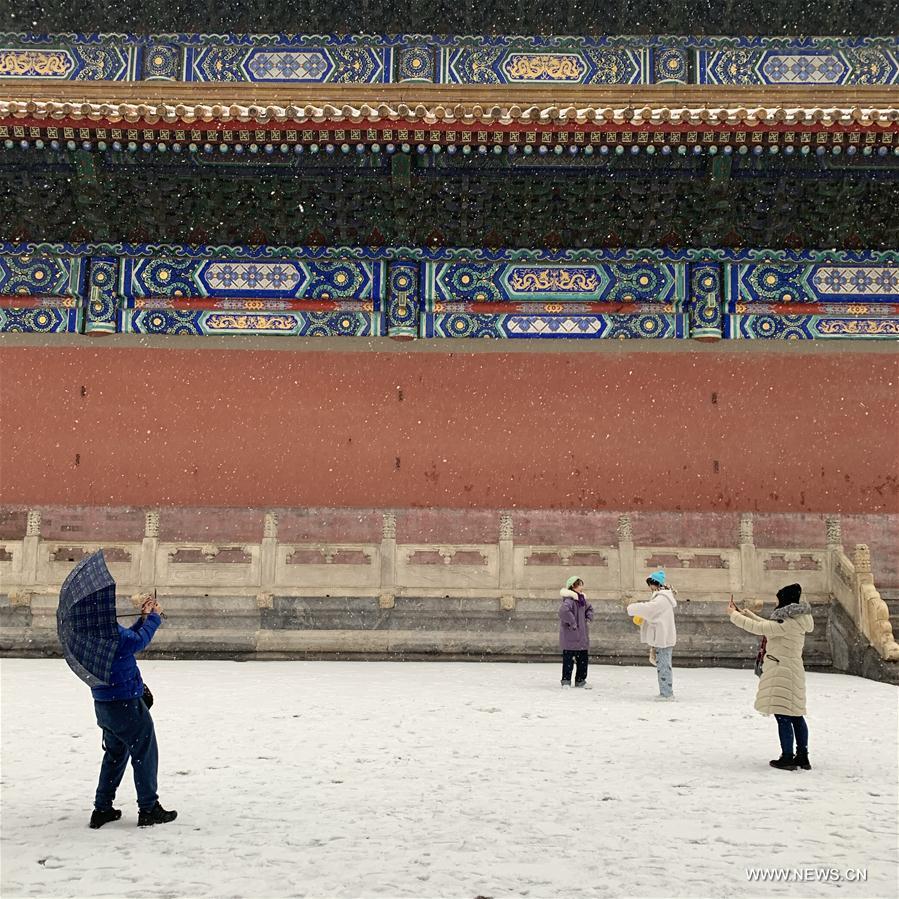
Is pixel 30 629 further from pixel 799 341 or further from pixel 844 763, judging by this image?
pixel 799 341

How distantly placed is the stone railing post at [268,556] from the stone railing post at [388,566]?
1060mm

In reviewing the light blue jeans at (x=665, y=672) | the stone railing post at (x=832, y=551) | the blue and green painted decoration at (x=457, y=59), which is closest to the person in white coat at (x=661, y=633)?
the light blue jeans at (x=665, y=672)

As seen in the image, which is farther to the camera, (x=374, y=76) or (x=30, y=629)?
(x=374, y=76)

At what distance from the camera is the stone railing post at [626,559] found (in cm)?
953

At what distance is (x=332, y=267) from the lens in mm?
10836

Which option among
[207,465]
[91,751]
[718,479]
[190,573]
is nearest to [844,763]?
[91,751]

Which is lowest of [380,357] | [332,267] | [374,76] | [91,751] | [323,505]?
[91,751]

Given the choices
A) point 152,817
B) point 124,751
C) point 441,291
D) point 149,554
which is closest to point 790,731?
point 152,817

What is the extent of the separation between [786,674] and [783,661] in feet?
0.22

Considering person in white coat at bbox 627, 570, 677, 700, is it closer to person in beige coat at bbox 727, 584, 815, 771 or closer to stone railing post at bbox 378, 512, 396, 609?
person in beige coat at bbox 727, 584, 815, 771

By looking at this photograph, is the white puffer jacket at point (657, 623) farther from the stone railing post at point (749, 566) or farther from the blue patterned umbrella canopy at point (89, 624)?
the blue patterned umbrella canopy at point (89, 624)

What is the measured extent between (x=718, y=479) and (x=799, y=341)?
1801 millimetres

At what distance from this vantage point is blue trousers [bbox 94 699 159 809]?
12.5 feet
